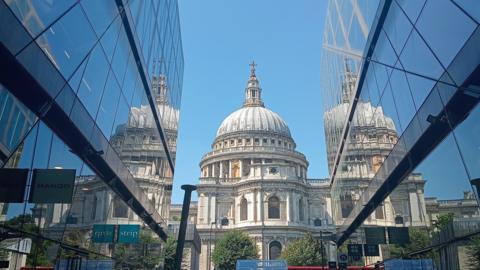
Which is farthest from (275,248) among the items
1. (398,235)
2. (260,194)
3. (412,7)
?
(412,7)

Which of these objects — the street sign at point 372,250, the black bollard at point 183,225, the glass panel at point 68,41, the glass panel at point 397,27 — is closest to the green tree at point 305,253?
the street sign at point 372,250

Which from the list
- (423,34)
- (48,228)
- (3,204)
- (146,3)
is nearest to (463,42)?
(423,34)

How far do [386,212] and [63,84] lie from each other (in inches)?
559

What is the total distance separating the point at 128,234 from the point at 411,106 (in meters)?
12.5

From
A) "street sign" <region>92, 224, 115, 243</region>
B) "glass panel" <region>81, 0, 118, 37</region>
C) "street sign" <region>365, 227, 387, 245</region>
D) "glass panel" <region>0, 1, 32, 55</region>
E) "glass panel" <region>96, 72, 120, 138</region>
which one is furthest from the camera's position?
"street sign" <region>365, 227, 387, 245</region>

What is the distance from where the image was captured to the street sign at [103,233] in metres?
15.2

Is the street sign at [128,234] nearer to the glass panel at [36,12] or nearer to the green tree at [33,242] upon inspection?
the green tree at [33,242]

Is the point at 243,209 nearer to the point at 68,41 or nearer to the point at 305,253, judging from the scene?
the point at 305,253

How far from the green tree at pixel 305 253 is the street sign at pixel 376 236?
4846 cm

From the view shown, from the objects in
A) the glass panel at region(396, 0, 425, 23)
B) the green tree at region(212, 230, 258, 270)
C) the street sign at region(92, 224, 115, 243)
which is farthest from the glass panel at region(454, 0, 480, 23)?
the green tree at region(212, 230, 258, 270)

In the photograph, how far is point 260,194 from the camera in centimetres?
8200

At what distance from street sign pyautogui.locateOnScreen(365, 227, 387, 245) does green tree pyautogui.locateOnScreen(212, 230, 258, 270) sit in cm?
5069

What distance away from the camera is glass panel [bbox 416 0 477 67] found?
8.24m

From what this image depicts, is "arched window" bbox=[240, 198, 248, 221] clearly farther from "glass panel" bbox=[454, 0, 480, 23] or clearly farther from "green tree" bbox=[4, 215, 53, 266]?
"glass panel" bbox=[454, 0, 480, 23]
